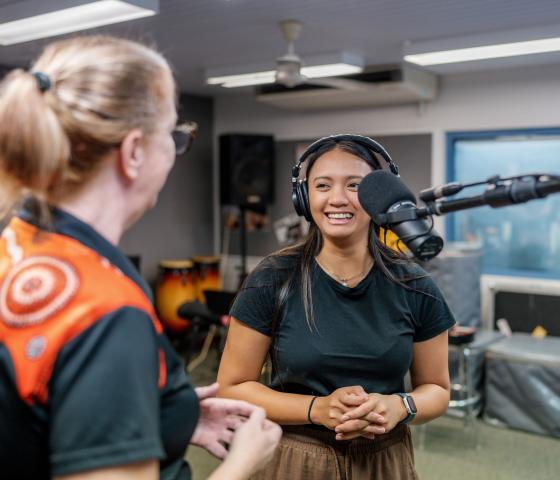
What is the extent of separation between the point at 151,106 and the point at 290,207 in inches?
226


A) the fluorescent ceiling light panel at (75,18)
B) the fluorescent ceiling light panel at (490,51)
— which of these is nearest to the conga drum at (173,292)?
the fluorescent ceiling light panel at (75,18)

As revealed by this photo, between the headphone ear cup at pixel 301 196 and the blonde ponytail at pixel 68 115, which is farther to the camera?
the headphone ear cup at pixel 301 196

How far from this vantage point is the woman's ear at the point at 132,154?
85 cm

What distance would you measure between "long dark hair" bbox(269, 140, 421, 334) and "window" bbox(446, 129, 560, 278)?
369cm

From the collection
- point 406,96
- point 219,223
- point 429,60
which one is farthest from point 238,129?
point 429,60

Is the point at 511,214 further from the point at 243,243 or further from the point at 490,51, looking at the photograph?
the point at 243,243

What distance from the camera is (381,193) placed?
1.03m

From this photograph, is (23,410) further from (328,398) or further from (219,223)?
(219,223)

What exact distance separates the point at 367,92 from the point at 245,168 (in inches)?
63.2

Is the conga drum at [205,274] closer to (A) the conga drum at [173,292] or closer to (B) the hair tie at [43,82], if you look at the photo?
(A) the conga drum at [173,292]

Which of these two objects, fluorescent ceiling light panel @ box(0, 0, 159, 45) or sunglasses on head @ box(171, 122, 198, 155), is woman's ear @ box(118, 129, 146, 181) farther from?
fluorescent ceiling light panel @ box(0, 0, 159, 45)

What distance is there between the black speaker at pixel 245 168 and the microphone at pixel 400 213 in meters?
5.37

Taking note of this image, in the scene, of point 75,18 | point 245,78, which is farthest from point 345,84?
point 75,18

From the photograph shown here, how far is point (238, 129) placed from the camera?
7.02 metres
